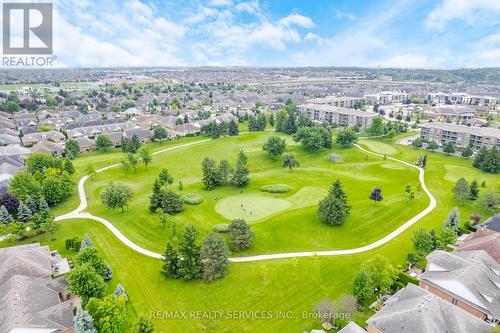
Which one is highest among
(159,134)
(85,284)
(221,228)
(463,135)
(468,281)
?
(463,135)

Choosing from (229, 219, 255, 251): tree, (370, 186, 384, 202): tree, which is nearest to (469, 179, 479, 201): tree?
(370, 186, 384, 202): tree

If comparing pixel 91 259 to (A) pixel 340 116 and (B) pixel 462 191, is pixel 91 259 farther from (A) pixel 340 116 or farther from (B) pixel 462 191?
(A) pixel 340 116

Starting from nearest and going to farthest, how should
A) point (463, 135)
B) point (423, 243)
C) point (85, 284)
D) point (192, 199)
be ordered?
point (85, 284) < point (423, 243) < point (192, 199) < point (463, 135)

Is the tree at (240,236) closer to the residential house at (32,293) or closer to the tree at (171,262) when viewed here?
the tree at (171,262)

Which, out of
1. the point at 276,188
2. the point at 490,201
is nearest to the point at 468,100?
the point at 490,201

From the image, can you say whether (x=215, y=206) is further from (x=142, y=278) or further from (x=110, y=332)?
(x=110, y=332)

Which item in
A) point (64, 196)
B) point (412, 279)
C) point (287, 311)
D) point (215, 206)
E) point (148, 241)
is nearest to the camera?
point (287, 311)

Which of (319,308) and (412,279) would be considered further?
(412,279)

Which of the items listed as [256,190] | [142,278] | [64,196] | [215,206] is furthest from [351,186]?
[64,196]
